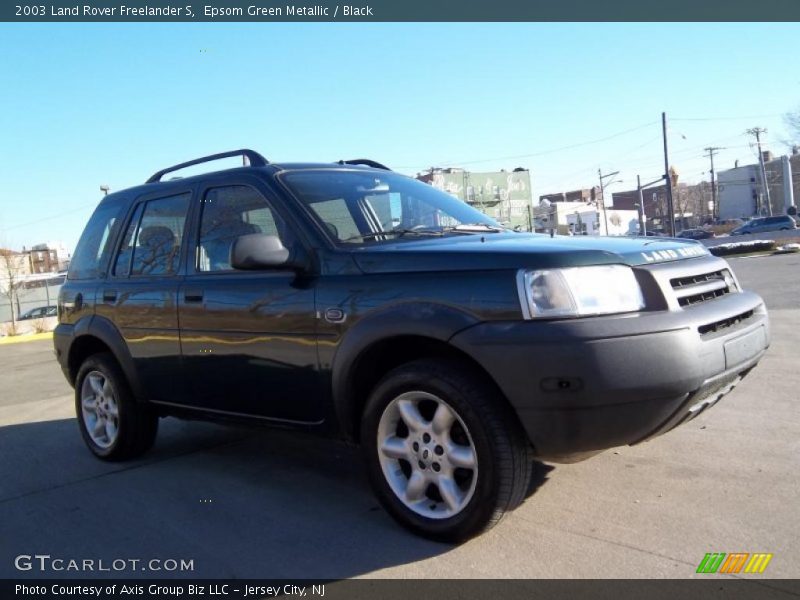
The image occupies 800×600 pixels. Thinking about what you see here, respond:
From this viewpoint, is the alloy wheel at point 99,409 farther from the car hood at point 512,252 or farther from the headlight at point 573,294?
the headlight at point 573,294

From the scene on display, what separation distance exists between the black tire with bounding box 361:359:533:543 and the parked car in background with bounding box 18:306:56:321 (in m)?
31.9

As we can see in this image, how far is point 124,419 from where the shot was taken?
5.15 m

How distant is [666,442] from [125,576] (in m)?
3.37

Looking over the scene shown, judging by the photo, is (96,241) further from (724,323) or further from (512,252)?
(724,323)

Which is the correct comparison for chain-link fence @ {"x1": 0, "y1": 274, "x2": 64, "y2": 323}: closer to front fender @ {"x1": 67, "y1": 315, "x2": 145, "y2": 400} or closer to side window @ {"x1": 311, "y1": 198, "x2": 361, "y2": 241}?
front fender @ {"x1": 67, "y1": 315, "x2": 145, "y2": 400}

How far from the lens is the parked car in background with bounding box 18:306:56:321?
104 ft

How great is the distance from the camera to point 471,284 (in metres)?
3.21

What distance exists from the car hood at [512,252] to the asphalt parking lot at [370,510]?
50.6 inches

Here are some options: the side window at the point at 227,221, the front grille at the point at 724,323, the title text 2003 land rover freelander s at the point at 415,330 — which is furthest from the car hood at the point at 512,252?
the side window at the point at 227,221

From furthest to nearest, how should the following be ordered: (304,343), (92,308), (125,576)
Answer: (92,308) → (304,343) → (125,576)

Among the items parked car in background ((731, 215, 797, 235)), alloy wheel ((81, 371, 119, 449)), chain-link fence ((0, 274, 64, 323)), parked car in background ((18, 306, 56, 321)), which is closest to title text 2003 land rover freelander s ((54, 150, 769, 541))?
alloy wheel ((81, 371, 119, 449))

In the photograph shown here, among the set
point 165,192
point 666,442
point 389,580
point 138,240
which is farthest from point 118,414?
point 666,442

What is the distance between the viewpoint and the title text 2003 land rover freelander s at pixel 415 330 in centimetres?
303

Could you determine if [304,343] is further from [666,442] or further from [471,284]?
[666,442]
